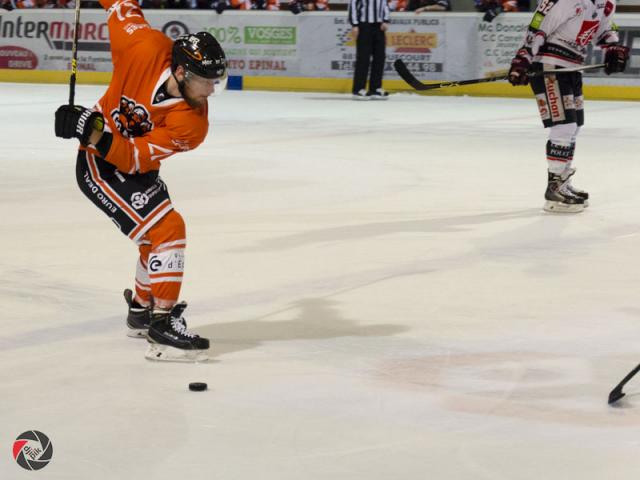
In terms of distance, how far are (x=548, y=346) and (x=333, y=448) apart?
1.37m

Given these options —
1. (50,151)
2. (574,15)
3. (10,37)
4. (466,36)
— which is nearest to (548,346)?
(574,15)

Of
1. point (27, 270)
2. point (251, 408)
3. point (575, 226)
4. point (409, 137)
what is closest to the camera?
point (251, 408)

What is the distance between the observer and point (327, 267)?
227 inches

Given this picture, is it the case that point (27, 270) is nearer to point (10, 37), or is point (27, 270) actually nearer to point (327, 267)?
point (327, 267)

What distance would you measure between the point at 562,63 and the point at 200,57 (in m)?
3.81

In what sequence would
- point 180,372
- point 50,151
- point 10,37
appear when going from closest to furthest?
point 180,372
point 50,151
point 10,37

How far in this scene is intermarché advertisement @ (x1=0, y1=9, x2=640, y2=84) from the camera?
52.9 feet

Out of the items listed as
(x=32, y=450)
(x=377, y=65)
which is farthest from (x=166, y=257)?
(x=377, y=65)

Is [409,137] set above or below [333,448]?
below

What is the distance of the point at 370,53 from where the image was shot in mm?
15953

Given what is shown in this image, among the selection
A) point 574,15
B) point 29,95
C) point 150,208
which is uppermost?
point 574,15

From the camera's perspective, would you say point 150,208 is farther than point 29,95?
No

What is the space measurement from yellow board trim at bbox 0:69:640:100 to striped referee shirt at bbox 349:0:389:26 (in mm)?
1215

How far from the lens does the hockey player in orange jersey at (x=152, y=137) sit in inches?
159
